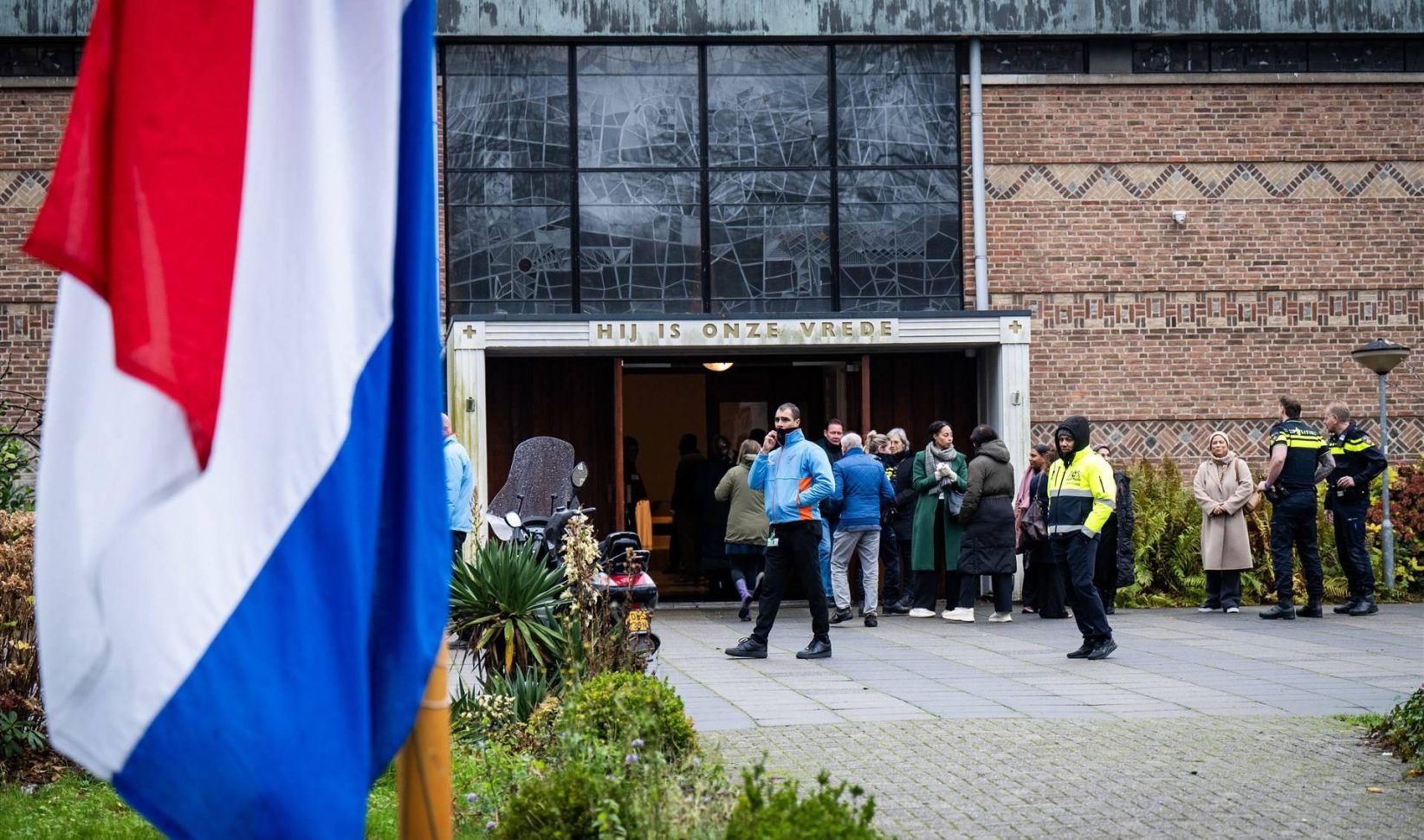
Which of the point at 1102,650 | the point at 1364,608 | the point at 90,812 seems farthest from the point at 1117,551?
the point at 90,812

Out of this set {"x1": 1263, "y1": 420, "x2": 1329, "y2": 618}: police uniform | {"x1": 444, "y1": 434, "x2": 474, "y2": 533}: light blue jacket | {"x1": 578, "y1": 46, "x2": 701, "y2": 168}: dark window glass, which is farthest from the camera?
{"x1": 578, "y1": 46, "x2": 701, "y2": 168}: dark window glass

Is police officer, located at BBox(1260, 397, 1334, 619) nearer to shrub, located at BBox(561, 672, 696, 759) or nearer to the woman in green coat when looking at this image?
the woman in green coat

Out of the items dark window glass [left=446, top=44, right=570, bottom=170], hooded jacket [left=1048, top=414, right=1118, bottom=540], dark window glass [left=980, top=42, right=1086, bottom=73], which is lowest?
hooded jacket [left=1048, top=414, right=1118, bottom=540]

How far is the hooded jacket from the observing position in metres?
12.5

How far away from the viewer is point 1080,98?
20.3 m

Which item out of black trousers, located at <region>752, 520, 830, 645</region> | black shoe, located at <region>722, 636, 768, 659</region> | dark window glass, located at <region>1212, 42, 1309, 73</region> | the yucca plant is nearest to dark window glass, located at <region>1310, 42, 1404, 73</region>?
dark window glass, located at <region>1212, 42, 1309, 73</region>

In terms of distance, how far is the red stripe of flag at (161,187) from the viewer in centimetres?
262

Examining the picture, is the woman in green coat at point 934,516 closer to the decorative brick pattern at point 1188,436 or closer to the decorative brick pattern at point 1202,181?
the decorative brick pattern at point 1188,436

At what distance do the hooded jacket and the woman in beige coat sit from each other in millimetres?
5077

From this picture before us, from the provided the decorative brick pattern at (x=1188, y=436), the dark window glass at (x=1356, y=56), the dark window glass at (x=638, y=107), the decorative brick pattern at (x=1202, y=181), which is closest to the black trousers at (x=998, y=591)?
the decorative brick pattern at (x=1188, y=436)

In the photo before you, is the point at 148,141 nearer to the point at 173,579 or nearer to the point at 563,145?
the point at 173,579

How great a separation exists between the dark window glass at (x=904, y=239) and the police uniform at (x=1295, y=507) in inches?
210

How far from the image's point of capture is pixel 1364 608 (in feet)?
55.2

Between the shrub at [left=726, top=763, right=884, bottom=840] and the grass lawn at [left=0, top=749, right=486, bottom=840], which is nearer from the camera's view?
the shrub at [left=726, top=763, right=884, bottom=840]
